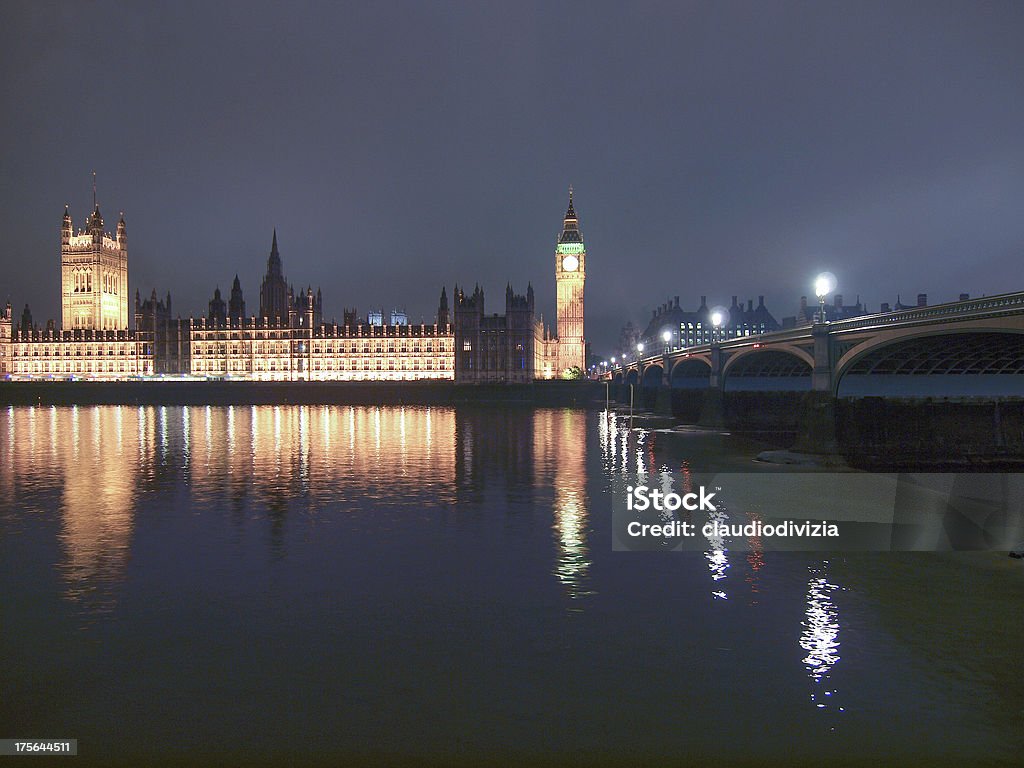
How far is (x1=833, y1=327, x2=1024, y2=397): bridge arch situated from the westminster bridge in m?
0.06

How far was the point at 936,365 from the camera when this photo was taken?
151 feet

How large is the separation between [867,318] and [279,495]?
1054 inches

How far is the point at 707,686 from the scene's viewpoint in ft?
34.1

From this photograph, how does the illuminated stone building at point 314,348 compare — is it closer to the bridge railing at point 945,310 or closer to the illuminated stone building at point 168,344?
the illuminated stone building at point 168,344

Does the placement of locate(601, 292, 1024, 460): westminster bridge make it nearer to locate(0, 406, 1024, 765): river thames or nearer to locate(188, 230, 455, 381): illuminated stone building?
locate(0, 406, 1024, 765): river thames

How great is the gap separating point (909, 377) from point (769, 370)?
1929 cm

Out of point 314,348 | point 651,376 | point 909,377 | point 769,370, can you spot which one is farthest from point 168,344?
point 909,377

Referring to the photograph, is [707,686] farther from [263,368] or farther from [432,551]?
[263,368]

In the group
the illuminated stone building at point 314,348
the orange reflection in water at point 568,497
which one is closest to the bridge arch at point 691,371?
the orange reflection in water at point 568,497

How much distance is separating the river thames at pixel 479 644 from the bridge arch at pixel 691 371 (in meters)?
49.3

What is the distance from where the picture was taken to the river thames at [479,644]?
356 inches
